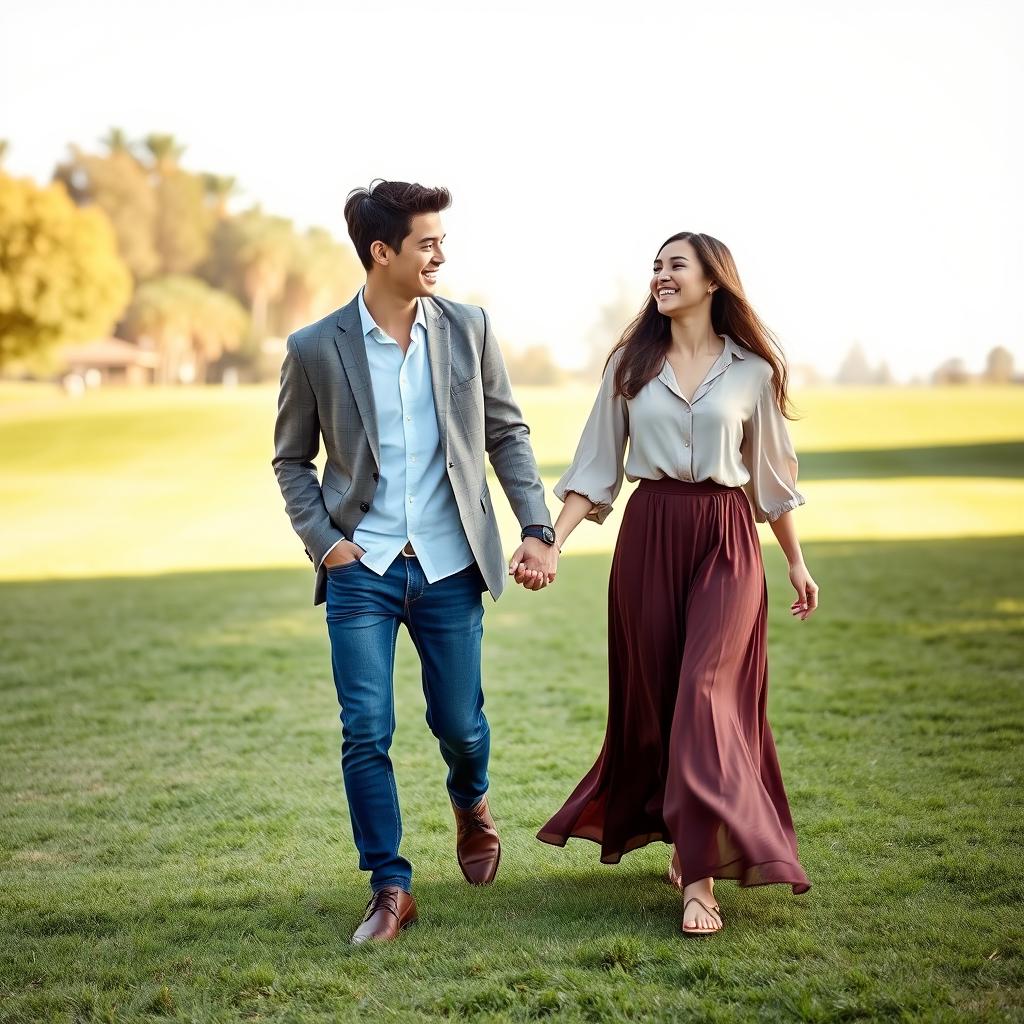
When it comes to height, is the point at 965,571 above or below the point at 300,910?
below

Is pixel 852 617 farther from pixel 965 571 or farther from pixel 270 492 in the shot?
pixel 270 492

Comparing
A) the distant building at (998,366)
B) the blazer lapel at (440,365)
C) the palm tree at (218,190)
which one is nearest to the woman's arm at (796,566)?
the blazer lapel at (440,365)

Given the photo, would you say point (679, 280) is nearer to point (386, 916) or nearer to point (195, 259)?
point (386, 916)

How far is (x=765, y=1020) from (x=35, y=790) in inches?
153

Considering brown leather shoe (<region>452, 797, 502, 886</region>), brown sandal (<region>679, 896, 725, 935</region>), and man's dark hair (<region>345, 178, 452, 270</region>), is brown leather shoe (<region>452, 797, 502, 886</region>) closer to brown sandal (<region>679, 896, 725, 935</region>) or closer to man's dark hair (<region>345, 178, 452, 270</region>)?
brown sandal (<region>679, 896, 725, 935</region>)

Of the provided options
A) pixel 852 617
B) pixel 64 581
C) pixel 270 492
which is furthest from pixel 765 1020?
pixel 270 492

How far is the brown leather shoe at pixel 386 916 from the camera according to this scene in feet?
12.6

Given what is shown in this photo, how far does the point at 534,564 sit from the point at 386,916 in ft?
4.07

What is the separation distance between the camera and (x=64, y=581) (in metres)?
13.2

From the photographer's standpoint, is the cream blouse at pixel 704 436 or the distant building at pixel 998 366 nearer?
the cream blouse at pixel 704 436

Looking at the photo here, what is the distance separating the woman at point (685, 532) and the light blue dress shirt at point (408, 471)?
18.3 inches

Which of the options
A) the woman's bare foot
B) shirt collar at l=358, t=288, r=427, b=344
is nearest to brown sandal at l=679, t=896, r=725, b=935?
the woman's bare foot

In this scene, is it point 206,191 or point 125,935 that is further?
Answer: point 206,191

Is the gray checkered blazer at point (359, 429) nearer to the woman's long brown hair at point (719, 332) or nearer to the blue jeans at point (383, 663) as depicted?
the blue jeans at point (383, 663)
